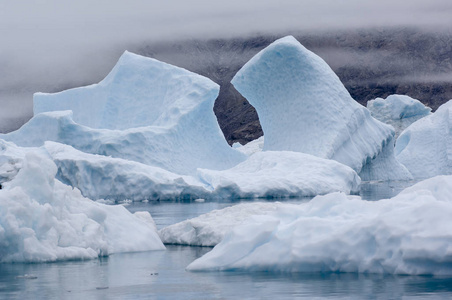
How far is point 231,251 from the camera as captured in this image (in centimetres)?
530

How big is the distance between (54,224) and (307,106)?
14401mm

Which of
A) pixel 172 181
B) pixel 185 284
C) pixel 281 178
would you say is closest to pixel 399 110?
pixel 281 178

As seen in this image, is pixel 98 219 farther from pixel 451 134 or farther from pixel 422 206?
pixel 451 134

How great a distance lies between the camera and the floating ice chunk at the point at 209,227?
694 cm

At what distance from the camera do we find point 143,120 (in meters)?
20.8

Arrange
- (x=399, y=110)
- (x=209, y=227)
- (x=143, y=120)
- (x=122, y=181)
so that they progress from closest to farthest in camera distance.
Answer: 1. (x=209, y=227)
2. (x=122, y=181)
3. (x=143, y=120)
4. (x=399, y=110)

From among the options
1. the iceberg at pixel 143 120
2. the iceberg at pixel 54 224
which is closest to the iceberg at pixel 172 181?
the iceberg at pixel 143 120

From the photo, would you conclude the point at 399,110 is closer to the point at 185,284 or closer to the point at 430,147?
the point at 430,147

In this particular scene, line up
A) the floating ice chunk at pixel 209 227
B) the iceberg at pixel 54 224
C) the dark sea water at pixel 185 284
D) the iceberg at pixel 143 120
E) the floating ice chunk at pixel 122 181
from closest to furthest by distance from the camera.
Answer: the dark sea water at pixel 185 284
the iceberg at pixel 54 224
the floating ice chunk at pixel 209 227
the floating ice chunk at pixel 122 181
the iceberg at pixel 143 120

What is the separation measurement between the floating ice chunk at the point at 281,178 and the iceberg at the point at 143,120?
2241 millimetres

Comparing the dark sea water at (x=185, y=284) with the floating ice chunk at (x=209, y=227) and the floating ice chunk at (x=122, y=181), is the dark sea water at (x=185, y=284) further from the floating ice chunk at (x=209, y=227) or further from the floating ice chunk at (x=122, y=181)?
the floating ice chunk at (x=122, y=181)

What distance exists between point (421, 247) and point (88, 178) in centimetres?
1178

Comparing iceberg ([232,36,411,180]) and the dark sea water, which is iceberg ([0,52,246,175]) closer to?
iceberg ([232,36,411,180])

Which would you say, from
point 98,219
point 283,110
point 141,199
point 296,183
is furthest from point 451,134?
point 98,219
